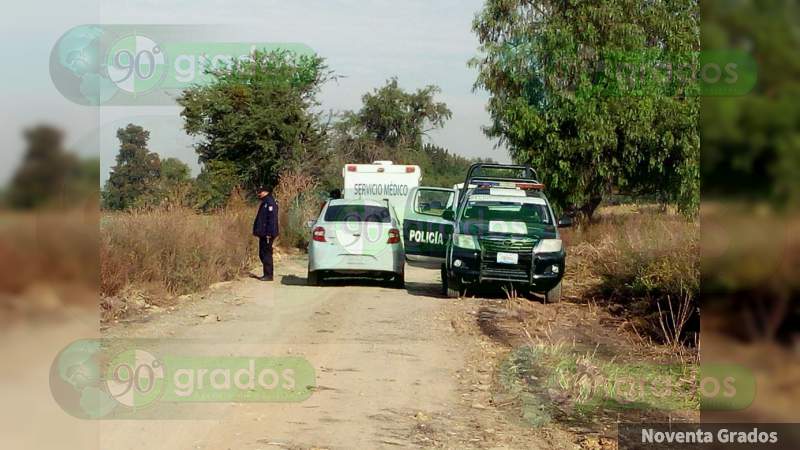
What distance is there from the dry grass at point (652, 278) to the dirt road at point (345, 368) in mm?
2146

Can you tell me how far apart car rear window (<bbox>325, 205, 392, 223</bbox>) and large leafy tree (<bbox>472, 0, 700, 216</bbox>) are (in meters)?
9.67

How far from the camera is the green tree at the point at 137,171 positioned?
9.79 metres

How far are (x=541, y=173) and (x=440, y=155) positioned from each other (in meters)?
44.3

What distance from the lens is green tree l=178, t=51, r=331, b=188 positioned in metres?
28.4

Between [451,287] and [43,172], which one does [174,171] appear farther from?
[43,172]

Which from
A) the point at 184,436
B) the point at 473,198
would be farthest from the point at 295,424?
the point at 473,198

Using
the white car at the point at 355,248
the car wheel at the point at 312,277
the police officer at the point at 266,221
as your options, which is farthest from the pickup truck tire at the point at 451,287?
the police officer at the point at 266,221

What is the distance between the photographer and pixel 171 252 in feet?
47.0

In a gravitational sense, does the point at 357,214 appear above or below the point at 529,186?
below

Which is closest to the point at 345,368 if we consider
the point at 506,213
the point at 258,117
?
the point at 506,213

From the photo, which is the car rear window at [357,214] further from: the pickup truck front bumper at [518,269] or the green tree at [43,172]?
the green tree at [43,172]

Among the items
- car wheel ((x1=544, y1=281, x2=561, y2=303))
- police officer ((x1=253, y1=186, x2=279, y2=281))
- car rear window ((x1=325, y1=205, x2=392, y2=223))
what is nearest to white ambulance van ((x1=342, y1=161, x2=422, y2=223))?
car rear window ((x1=325, y1=205, x2=392, y2=223))

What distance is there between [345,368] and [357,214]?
8.14 meters

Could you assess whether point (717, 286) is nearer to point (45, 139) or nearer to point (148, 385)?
point (45, 139)
